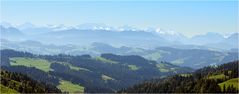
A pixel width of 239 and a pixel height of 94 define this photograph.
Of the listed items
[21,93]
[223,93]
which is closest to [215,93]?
[223,93]

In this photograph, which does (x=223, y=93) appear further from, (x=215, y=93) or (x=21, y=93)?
(x=21, y=93)

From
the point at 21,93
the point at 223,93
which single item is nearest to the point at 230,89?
the point at 223,93

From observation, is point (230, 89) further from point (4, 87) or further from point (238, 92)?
point (4, 87)

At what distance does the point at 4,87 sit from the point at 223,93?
283 feet

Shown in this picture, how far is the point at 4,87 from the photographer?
651 feet

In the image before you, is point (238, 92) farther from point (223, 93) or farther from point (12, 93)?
point (12, 93)

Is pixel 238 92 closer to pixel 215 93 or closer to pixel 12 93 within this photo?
pixel 215 93

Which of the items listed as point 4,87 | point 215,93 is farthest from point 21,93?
point 215,93

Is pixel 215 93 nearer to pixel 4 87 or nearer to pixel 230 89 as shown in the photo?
pixel 230 89

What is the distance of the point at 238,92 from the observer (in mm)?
191500

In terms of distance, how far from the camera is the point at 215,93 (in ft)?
655

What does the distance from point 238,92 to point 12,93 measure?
282ft

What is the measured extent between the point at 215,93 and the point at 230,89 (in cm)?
614

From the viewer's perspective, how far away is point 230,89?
654ft
